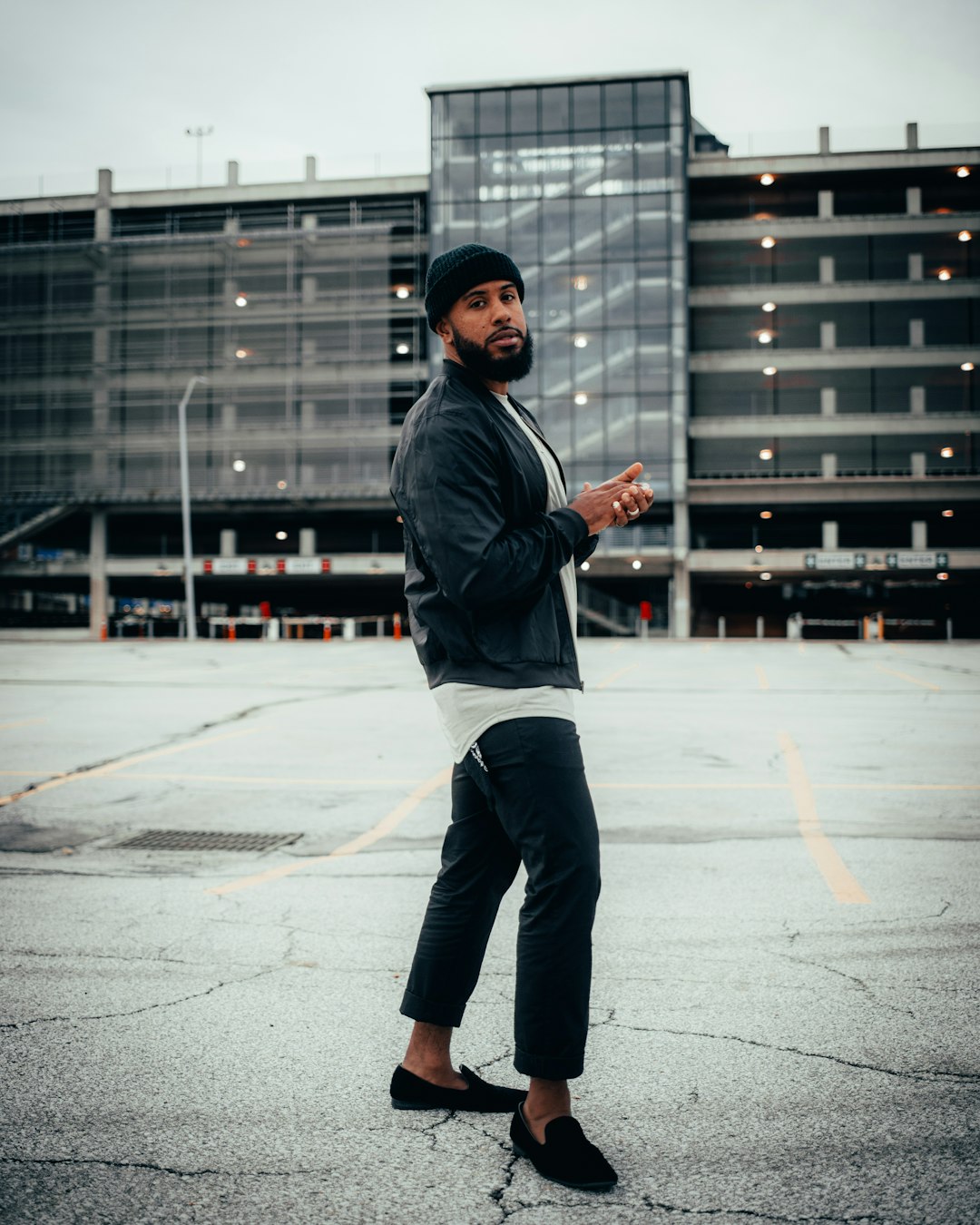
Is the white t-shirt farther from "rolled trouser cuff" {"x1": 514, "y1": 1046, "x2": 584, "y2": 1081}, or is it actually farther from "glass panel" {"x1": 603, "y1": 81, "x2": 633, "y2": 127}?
"glass panel" {"x1": 603, "y1": 81, "x2": 633, "y2": 127}

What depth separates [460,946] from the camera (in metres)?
2.60

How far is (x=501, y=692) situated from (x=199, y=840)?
388 centimetres

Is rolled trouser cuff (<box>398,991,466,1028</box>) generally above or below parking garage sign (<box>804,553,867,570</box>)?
below

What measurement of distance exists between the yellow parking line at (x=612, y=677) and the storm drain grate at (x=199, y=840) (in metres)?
10.6

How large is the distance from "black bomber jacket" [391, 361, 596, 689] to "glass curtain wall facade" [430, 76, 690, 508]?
47260 millimetres

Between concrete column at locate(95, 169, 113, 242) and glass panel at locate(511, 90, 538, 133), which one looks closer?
glass panel at locate(511, 90, 538, 133)

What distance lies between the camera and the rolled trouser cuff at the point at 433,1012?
2596 millimetres

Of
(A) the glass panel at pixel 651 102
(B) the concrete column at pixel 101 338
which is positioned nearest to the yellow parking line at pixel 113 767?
(A) the glass panel at pixel 651 102

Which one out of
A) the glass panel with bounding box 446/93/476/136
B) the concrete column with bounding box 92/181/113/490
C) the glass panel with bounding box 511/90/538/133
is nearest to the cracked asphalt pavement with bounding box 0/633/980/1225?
the glass panel with bounding box 511/90/538/133

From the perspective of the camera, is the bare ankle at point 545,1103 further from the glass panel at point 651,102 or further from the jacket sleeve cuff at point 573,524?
the glass panel at point 651,102

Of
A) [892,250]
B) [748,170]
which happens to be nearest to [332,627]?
[748,170]

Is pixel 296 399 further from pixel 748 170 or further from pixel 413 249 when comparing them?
pixel 748 170

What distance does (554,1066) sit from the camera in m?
2.29

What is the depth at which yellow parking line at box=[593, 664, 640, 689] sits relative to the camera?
1639cm
